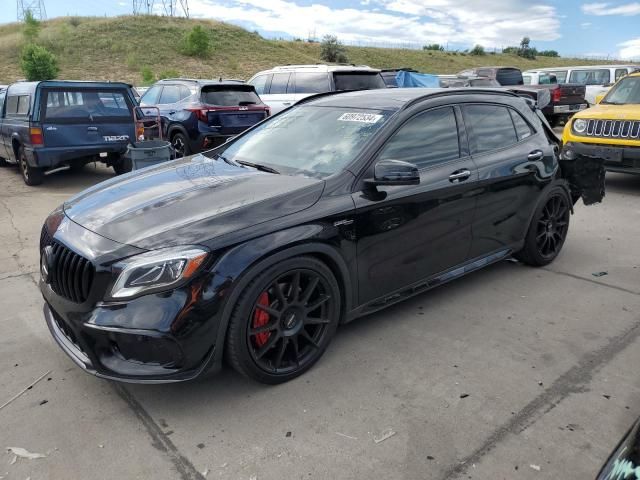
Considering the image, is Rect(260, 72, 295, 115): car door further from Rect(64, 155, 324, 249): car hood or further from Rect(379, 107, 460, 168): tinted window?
Rect(64, 155, 324, 249): car hood

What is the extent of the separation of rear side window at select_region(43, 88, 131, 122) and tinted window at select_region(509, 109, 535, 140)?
6.68 meters

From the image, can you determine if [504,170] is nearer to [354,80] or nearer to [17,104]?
[354,80]

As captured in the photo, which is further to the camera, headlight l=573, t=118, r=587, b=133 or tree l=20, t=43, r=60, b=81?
tree l=20, t=43, r=60, b=81

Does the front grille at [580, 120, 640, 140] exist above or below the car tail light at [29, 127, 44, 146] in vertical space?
above

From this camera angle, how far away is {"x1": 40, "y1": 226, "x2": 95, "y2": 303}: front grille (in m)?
2.63

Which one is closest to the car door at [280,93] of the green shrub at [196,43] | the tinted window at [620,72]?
the tinted window at [620,72]

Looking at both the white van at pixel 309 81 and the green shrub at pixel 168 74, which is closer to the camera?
the white van at pixel 309 81

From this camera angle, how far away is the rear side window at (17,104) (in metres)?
8.41

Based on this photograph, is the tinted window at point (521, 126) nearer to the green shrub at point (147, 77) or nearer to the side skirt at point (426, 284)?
the side skirt at point (426, 284)

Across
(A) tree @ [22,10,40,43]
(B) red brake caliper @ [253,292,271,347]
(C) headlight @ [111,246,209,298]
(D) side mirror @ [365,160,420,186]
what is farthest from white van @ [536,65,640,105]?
(A) tree @ [22,10,40,43]

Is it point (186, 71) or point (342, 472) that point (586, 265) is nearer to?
point (342, 472)

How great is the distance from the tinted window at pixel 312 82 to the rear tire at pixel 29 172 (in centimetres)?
577

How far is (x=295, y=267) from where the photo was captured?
287cm

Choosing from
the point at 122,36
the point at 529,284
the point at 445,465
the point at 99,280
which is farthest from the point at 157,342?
the point at 122,36
